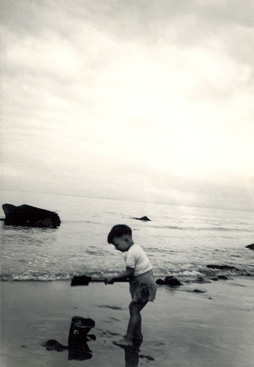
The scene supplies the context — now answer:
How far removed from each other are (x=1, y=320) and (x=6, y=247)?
28.8 feet

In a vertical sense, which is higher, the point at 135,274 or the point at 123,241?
the point at 123,241

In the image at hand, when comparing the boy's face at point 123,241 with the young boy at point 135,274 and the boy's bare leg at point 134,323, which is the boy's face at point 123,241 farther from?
the boy's bare leg at point 134,323

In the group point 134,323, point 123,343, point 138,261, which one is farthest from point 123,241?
point 123,343

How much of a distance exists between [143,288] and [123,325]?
1.02 metres

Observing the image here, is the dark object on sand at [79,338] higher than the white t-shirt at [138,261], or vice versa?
the white t-shirt at [138,261]

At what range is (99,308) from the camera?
598cm

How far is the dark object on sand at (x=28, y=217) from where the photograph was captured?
22.2m

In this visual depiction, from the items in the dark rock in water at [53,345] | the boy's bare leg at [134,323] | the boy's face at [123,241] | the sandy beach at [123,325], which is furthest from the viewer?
the boy's face at [123,241]

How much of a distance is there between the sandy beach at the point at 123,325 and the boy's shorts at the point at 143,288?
559mm

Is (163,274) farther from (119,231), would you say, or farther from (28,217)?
(28,217)

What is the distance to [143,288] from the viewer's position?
4469 mm

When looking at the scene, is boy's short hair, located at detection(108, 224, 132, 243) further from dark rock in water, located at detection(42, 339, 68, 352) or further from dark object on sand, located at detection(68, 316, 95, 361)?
dark rock in water, located at detection(42, 339, 68, 352)

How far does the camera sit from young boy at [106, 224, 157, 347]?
4379 millimetres

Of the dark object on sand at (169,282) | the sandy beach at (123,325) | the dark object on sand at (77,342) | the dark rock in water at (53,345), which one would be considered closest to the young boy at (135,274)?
the sandy beach at (123,325)
